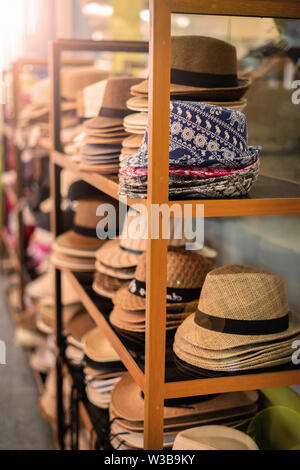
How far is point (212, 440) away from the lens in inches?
51.4

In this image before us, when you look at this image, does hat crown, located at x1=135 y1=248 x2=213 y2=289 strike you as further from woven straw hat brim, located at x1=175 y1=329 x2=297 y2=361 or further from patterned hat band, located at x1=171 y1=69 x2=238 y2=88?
patterned hat band, located at x1=171 y1=69 x2=238 y2=88

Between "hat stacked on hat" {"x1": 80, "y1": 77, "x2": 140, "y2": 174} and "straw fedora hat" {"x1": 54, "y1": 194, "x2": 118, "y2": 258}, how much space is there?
605 mm

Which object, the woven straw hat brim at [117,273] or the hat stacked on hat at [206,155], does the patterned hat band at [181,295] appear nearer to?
the hat stacked on hat at [206,155]

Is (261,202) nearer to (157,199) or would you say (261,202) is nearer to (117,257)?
(157,199)

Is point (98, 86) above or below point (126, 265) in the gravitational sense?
above

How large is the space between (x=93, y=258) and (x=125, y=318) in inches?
34.3

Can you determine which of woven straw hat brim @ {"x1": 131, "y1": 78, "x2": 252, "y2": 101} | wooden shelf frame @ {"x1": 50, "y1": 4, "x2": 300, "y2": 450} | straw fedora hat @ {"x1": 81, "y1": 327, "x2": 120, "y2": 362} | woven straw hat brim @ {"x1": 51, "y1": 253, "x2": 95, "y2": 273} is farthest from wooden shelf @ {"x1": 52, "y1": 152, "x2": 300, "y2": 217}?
woven straw hat brim @ {"x1": 51, "y1": 253, "x2": 95, "y2": 273}

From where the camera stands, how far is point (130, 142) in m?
1.48

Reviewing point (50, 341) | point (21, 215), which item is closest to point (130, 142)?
point (50, 341)

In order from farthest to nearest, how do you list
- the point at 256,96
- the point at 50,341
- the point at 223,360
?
1. the point at 50,341
2. the point at 256,96
3. the point at 223,360

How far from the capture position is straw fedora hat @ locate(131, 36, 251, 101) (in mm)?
1202

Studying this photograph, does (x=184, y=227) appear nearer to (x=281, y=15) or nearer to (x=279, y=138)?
(x=279, y=138)

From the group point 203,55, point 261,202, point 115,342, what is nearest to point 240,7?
point 203,55

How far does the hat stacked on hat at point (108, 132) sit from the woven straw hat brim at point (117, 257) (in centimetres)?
32
